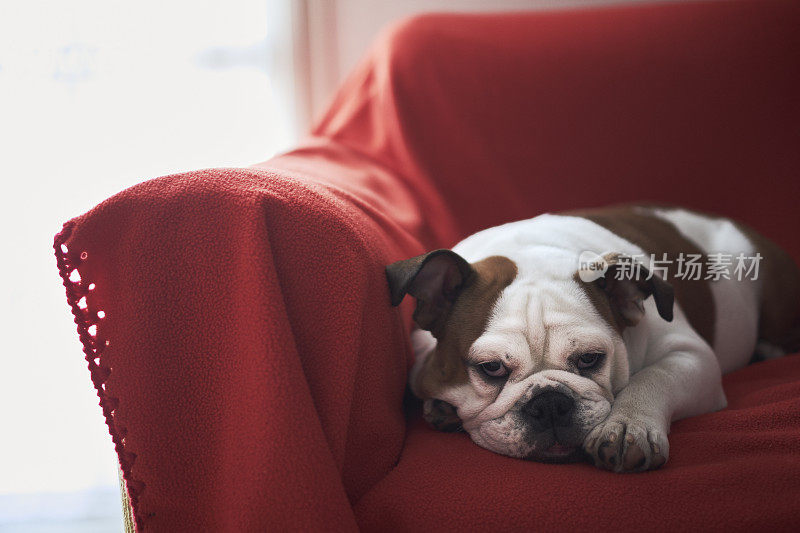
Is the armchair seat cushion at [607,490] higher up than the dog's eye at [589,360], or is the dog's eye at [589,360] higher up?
the dog's eye at [589,360]

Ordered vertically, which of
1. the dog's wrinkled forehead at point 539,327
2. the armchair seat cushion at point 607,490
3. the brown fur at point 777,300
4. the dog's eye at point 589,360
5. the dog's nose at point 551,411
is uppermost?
the dog's wrinkled forehead at point 539,327

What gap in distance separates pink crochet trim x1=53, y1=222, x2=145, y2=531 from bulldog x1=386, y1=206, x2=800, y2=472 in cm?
58

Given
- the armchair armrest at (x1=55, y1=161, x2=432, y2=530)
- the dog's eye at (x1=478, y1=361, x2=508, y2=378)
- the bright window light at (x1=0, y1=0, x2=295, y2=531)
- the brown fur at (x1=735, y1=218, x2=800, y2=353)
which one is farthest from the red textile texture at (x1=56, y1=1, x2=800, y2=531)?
the bright window light at (x1=0, y1=0, x2=295, y2=531)

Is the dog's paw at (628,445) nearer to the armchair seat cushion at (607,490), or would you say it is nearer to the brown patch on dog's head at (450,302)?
the armchair seat cushion at (607,490)

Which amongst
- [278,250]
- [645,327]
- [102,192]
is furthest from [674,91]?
[102,192]

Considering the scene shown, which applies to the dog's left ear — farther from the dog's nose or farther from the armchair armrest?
the armchair armrest

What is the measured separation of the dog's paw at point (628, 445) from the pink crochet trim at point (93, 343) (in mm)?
861

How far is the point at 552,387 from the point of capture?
1384mm

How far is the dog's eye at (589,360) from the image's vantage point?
1.45 meters

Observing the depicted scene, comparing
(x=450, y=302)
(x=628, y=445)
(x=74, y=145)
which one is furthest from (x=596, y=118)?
(x=74, y=145)

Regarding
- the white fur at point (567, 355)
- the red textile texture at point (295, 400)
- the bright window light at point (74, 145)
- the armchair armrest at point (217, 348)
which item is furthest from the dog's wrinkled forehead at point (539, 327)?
the bright window light at point (74, 145)

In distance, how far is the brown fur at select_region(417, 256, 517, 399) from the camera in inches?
58.2

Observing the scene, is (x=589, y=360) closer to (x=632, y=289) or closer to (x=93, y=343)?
(x=632, y=289)

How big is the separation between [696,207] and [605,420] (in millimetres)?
1379
